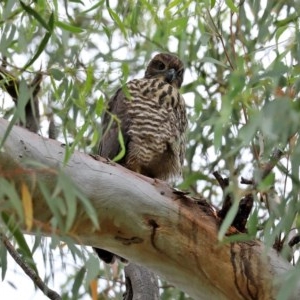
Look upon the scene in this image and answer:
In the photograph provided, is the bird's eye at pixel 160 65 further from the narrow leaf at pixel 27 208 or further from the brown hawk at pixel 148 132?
the narrow leaf at pixel 27 208

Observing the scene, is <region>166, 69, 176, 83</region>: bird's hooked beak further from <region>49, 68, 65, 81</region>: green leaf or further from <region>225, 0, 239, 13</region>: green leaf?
<region>49, 68, 65, 81</region>: green leaf

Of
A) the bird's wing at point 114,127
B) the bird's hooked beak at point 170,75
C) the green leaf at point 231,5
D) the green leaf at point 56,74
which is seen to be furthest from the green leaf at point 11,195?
the bird's hooked beak at point 170,75

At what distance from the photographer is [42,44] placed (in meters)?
2.31

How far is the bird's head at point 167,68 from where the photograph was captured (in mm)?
4248

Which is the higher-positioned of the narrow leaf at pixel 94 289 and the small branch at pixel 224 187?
the small branch at pixel 224 187

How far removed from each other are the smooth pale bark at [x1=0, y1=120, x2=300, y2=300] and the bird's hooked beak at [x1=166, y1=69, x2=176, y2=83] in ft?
5.35

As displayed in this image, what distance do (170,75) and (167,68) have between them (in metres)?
0.08

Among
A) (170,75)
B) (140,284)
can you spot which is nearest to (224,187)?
(140,284)

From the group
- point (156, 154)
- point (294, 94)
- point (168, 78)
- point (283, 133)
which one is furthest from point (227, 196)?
point (168, 78)

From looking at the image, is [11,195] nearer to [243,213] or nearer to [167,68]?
[243,213]

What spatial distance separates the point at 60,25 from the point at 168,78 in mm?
1599

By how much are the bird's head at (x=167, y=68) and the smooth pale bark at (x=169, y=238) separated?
66.0 inches

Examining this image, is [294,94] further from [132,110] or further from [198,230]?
[132,110]

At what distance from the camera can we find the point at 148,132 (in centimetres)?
374
